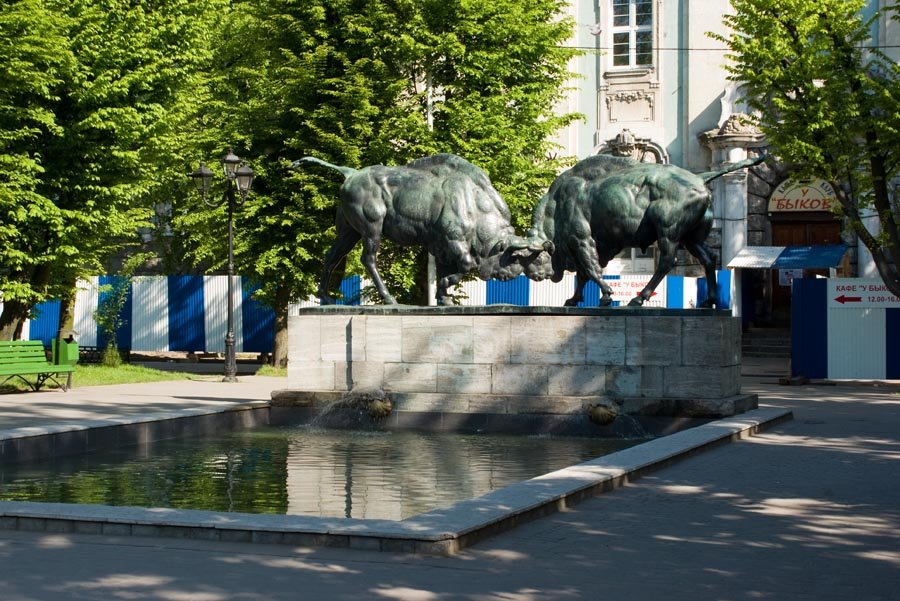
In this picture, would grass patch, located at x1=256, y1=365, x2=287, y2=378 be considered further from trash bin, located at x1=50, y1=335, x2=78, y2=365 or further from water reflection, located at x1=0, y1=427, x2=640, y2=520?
water reflection, located at x1=0, y1=427, x2=640, y2=520

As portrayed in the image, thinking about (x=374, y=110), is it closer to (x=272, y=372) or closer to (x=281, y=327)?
(x=281, y=327)

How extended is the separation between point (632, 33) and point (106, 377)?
20.5 m

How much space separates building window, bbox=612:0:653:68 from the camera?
38219mm

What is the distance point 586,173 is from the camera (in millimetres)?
16953

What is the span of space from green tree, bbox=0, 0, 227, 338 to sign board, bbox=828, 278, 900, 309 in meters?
14.9

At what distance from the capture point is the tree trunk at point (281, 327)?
3117cm

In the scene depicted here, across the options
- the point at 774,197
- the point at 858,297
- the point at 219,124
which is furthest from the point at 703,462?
the point at 774,197

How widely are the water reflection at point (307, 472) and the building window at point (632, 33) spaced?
25236 mm

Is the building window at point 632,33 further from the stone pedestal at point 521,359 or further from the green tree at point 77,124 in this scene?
the stone pedestal at point 521,359

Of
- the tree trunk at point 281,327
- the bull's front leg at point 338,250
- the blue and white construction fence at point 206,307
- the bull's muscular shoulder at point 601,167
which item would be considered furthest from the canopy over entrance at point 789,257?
the bull's front leg at point 338,250

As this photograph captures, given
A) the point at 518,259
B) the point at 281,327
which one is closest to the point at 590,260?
the point at 518,259

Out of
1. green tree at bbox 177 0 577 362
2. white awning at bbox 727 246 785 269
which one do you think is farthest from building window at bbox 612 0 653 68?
green tree at bbox 177 0 577 362

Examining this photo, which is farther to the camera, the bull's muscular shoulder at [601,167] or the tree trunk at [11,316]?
the tree trunk at [11,316]

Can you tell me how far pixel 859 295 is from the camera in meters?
26.3
